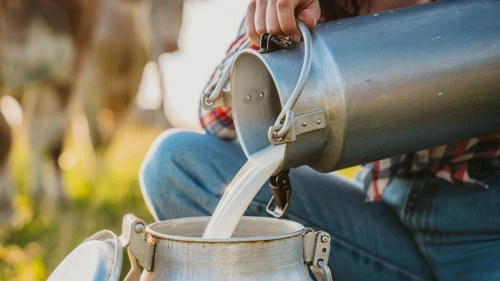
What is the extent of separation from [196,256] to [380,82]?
0.32m

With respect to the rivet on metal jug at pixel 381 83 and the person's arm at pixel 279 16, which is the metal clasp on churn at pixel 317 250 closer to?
the rivet on metal jug at pixel 381 83

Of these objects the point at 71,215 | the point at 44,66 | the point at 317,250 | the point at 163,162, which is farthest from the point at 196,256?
the point at 44,66

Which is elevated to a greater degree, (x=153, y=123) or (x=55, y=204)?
(x=55, y=204)

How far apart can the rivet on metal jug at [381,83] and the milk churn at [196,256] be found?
12 centimetres

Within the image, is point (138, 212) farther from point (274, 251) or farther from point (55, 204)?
point (274, 251)

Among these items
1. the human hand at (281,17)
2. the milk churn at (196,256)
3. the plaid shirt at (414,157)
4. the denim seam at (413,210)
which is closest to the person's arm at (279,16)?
the human hand at (281,17)

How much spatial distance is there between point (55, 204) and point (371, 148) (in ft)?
6.32

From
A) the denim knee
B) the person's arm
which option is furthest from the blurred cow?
the person's arm

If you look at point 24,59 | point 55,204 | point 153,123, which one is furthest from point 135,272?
point 153,123

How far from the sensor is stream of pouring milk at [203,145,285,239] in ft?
3.07

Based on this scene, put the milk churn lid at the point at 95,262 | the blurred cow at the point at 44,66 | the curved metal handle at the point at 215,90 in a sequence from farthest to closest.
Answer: the blurred cow at the point at 44,66 < the curved metal handle at the point at 215,90 < the milk churn lid at the point at 95,262

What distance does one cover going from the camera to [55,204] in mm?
2736

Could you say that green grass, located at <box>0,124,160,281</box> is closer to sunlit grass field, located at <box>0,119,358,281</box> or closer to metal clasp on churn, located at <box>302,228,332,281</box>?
sunlit grass field, located at <box>0,119,358,281</box>

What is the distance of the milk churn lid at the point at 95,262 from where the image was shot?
2.74ft
